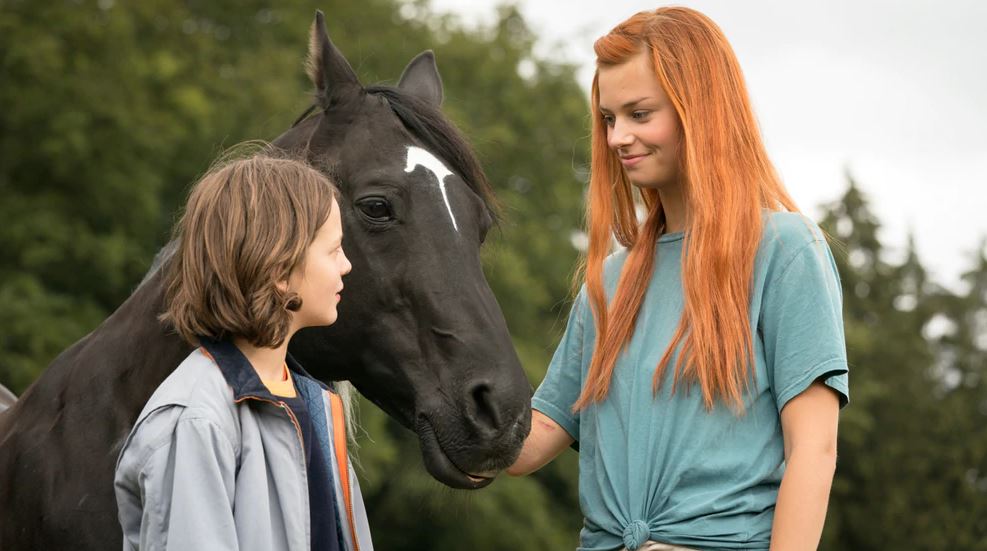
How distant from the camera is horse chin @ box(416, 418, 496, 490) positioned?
303cm

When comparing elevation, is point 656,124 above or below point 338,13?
below

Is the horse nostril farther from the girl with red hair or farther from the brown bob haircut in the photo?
the brown bob haircut

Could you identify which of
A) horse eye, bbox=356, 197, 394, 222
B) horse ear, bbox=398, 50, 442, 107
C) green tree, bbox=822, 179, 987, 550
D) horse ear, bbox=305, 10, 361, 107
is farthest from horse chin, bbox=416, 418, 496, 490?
green tree, bbox=822, 179, 987, 550

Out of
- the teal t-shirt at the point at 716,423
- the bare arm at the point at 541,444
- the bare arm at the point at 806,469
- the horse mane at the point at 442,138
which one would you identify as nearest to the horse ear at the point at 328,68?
the horse mane at the point at 442,138

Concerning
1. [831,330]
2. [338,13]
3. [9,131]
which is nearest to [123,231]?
[9,131]

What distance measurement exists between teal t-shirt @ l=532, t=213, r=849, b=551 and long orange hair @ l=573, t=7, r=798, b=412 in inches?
1.7

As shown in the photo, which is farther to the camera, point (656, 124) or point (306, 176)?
point (656, 124)

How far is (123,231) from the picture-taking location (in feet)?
50.0

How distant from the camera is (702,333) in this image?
2.70 m

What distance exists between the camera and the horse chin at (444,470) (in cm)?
303

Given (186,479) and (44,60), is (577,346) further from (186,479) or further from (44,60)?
(44,60)

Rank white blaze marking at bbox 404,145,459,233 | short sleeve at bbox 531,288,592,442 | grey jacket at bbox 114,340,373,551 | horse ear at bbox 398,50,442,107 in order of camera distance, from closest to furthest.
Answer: grey jacket at bbox 114,340,373,551
short sleeve at bbox 531,288,592,442
white blaze marking at bbox 404,145,459,233
horse ear at bbox 398,50,442,107

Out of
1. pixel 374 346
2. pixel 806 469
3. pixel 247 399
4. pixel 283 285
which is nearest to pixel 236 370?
pixel 247 399

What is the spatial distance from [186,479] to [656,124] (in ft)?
4.43
